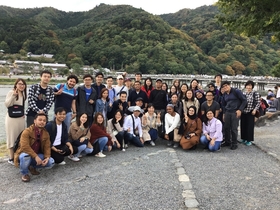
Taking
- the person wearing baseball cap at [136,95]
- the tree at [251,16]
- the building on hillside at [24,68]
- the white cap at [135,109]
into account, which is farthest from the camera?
the building on hillside at [24,68]

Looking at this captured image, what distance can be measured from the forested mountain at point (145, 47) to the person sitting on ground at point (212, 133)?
55.8 m

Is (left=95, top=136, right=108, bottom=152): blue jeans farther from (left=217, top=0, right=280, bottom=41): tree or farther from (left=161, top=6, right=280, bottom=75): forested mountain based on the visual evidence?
(left=161, top=6, right=280, bottom=75): forested mountain

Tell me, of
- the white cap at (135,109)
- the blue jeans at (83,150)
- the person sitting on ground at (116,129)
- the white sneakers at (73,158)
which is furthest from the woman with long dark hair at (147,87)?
the white sneakers at (73,158)

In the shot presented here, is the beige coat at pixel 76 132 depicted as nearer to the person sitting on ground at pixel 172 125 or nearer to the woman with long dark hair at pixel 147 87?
the person sitting on ground at pixel 172 125

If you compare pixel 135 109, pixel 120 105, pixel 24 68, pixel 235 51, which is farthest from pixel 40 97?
pixel 235 51

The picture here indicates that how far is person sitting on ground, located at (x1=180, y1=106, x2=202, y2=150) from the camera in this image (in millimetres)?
4820

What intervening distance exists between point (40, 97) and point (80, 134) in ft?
2.93

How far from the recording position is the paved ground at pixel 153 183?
106 inches

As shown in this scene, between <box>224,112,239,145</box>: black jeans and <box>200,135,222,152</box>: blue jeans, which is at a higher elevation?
<box>224,112,239,145</box>: black jeans

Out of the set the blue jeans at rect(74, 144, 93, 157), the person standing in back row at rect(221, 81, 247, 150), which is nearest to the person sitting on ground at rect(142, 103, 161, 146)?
the blue jeans at rect(74, 144, 93, 157)

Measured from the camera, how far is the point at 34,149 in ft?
11.0

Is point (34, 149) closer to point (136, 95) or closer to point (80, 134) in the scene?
point (80, 134)

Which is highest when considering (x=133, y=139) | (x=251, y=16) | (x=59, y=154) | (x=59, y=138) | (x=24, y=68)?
A: (x=24, y=68)

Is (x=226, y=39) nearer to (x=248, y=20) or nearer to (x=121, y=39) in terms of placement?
(x=121, y=39)
